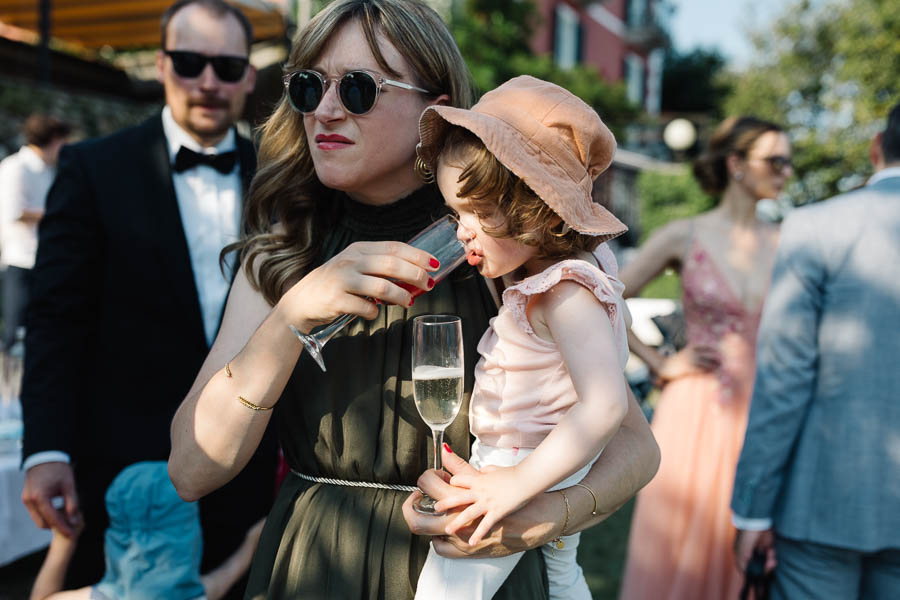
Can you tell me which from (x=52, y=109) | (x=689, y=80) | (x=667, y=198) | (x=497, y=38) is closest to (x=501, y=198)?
(x=52, y=109)

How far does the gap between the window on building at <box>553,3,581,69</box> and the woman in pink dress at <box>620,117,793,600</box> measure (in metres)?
22.4

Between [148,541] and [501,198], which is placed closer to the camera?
[501,198]

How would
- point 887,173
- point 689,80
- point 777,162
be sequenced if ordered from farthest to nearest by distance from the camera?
point 689,80 < point 777,162 < point 887,173

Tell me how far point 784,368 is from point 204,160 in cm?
235

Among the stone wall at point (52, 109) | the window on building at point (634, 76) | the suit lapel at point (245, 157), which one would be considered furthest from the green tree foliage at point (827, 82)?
the window on building at point (634, 76)

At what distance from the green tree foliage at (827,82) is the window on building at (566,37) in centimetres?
671

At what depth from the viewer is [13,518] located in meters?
4.17

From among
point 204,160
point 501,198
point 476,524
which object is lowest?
point 476,524

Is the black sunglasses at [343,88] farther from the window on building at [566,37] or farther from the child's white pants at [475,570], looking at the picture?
the window on building at [566,37]

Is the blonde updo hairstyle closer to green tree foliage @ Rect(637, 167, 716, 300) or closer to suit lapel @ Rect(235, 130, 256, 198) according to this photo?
suit lapel @ Rect(235, 130, 256, 198)

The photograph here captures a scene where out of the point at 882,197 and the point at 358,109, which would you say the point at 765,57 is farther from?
the point at 358,109

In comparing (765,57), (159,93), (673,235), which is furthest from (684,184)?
(673,235)

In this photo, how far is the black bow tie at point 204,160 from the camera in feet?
9.63

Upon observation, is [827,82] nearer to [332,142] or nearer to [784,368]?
[784,368]
